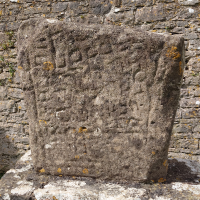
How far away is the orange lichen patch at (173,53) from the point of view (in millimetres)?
1209

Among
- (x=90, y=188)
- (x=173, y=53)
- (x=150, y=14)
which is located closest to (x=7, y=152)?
(x=90, y=188)

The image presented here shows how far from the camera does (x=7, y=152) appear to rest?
12.6 feet

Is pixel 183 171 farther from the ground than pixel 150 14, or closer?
closer

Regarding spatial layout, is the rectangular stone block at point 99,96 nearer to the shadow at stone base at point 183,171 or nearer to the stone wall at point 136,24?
the shadow at stone base at point 183,171

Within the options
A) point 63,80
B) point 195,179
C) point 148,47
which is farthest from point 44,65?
point 195,179

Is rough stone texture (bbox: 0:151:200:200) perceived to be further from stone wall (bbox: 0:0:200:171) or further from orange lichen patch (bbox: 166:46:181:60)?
stone wall (bbox: 0:0:200:171)

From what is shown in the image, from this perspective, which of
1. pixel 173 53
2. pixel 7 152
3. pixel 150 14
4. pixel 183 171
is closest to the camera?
pixel 173 53

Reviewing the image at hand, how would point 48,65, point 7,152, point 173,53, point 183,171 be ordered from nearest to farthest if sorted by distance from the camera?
point 173,53, point 48,65, point 183,171, point 7,152

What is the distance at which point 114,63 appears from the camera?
4.33ft

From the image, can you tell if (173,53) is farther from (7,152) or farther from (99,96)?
Answer: (7,152)

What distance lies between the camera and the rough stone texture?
4.43 ft

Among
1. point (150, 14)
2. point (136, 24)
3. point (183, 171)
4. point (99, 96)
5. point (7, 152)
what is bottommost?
point (7, 152)

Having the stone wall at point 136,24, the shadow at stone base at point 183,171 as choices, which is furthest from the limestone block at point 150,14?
the shadow at stone base at point 183,171

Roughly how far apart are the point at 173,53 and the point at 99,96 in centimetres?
55
